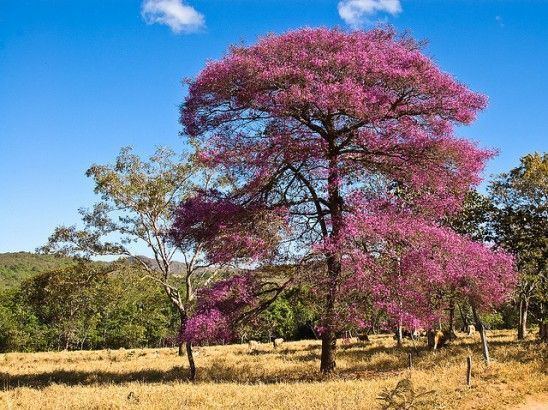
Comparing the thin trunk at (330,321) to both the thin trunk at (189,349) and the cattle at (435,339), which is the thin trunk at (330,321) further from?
the cattle at (435,339)

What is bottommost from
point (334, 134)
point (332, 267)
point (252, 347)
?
point (252, 347)

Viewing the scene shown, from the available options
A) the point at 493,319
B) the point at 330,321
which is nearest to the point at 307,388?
the point at 330,321

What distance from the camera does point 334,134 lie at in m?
18.0

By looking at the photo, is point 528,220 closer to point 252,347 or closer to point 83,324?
point 252,347

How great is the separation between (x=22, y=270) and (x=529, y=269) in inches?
7821

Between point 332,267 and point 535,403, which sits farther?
point 332,267

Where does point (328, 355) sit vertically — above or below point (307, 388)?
above

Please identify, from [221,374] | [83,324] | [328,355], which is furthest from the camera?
[83,324]

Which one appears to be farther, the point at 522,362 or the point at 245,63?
the point at 522,362

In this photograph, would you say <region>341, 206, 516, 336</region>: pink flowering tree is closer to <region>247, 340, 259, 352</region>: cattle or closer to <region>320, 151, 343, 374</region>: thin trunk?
<region>320, 151, 343, 374</region>: thin trunk

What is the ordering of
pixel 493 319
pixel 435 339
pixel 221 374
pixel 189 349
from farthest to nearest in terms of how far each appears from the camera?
pixel 493 319 < pixel 435 339 < pixel 221 374 < pixel 189 349

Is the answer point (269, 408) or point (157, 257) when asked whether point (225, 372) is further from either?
point (269, 408)

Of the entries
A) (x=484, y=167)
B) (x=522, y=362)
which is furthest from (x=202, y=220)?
(x=522, y=362)

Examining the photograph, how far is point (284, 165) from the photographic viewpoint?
18.2 m
